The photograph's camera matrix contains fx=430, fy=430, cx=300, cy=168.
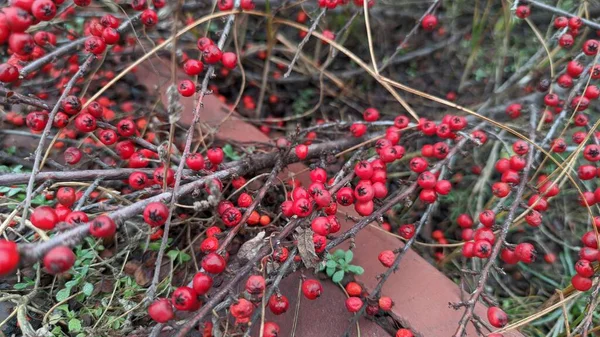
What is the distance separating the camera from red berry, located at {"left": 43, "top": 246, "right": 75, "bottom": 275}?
1.22 metres

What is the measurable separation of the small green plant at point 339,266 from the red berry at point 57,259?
1195 millimetres

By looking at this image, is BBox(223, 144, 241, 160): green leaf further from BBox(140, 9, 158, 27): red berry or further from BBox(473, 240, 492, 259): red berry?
BBox(473, 240, 492, 259): red berry

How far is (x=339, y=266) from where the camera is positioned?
2150mm

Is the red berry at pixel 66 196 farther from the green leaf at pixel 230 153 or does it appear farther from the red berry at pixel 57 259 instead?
the green leaf at pixel 230 153

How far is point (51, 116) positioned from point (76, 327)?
0.91 m

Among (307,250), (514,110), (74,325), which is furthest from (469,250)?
(74,325)

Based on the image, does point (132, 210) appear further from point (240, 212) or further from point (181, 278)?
point (181, 278)

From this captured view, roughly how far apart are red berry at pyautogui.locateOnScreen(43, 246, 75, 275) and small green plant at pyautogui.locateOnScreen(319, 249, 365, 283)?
119cm

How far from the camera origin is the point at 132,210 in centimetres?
157

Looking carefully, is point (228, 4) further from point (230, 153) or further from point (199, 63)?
point (230, 153)

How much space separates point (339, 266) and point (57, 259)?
1.30 metres

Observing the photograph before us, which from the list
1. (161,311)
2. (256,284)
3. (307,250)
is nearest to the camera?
(161,311)

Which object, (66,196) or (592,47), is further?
(592,47)

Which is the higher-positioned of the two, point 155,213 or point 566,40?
point 566,40
